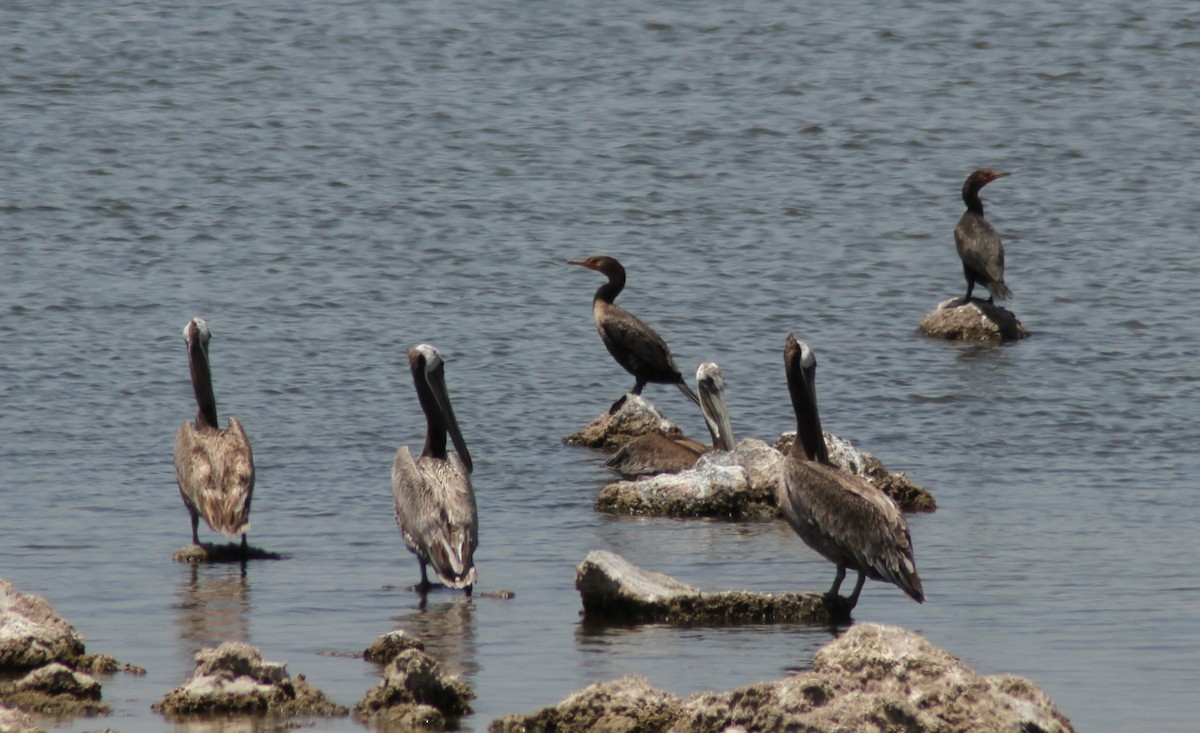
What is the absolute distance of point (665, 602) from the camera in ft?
26.0

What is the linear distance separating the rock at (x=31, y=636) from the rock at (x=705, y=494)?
14.6ft

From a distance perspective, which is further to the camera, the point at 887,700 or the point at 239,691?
the point at 239,691

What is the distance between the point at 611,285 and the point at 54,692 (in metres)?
9.20

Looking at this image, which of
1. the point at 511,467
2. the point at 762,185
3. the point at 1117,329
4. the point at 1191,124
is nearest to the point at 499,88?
the point at 762,185

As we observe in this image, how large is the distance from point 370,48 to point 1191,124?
1175 cm

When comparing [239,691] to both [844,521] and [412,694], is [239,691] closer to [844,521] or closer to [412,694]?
[412,694]

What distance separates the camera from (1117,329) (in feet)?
55.2

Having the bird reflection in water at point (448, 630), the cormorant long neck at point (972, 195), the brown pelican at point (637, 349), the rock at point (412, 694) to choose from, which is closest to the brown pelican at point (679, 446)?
the brown pelican at point (637, 349)

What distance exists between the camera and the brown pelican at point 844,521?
8.11 m

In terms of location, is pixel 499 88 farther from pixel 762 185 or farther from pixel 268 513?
pixel 268 513

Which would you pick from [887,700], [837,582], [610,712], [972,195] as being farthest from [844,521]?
[972,195]

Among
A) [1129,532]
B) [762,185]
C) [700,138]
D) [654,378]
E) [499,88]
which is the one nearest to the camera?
[1129,532]

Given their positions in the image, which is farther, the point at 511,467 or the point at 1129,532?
the point at 511,467

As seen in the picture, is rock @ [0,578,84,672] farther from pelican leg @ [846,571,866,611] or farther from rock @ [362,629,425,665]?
pelican leg @ [846,571,866,611]
